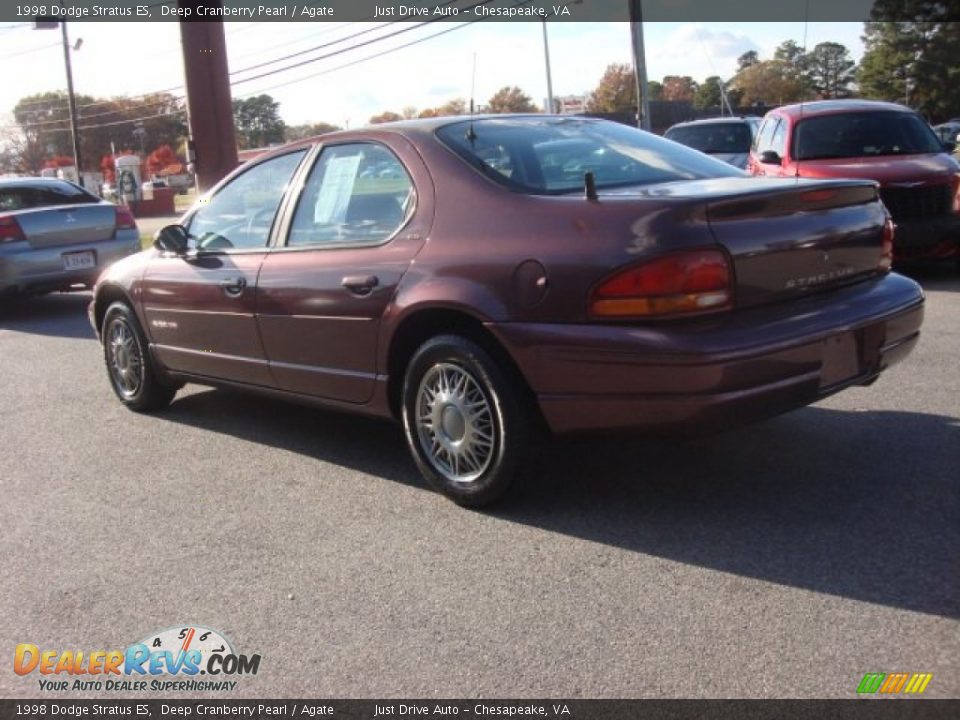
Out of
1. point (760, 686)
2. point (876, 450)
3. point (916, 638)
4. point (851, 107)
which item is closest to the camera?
point (760, 686)

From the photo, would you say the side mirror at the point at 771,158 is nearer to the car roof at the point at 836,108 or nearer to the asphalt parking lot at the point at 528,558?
the car roof at the point at 836,108

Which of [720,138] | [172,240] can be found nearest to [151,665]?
[172,240]

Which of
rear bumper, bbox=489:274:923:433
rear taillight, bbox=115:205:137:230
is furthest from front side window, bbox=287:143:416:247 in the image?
rear taillight, bbox=115:205:137:230

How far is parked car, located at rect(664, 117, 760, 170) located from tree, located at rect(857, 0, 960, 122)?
3612 cm

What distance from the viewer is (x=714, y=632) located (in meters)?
2.99

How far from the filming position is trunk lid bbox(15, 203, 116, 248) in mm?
10711

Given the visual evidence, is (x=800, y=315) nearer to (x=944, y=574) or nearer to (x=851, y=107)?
(x=944, y=574)

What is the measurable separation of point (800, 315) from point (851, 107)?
7698 mm

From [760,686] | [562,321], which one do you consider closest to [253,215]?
[562,321]

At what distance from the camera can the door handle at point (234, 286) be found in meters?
4.97

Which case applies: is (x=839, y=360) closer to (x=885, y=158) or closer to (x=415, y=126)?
(x=415, y=126)

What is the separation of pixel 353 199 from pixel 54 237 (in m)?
7.38

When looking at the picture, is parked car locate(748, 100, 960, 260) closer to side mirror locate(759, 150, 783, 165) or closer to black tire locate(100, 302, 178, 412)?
side mirror locate(759, 150, 783, 165)

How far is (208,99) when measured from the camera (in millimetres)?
16375
